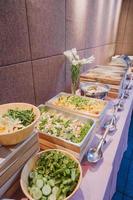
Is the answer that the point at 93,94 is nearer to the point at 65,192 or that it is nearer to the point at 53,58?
the point at 53,58

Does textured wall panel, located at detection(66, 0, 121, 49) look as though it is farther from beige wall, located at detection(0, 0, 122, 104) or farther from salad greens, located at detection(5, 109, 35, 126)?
salad greens, located at detection(5, 109, 35, 126)

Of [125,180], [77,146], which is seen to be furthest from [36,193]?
[125,180]

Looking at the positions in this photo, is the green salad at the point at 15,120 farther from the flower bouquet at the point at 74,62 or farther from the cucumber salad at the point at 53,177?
the flower bouquet at the point at 74,62

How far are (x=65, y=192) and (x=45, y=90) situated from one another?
663 mm

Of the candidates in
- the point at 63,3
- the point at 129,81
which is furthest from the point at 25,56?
the point at 129,81

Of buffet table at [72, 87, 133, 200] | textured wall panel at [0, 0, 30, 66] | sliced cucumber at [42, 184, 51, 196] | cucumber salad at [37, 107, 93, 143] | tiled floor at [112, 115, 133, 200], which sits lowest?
tiled floor at [112, 115, 133, 200]

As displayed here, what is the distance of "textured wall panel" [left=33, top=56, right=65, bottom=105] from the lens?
924 millimetres

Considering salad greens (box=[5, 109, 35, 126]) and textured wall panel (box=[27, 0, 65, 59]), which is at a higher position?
textured wall panel (box=[27, 0, 65, 59])

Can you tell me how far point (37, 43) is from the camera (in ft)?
2.82

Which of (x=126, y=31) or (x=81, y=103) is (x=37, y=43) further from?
(x=126, y=31)

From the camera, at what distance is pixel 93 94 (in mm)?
1102

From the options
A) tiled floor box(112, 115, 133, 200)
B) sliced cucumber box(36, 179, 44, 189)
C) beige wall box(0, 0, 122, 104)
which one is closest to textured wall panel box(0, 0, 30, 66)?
beige wall box(0, 0, 122, 104)

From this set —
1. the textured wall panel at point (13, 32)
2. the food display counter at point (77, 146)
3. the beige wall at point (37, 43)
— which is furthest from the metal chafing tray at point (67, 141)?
the textured wall panel at point (13, 32)

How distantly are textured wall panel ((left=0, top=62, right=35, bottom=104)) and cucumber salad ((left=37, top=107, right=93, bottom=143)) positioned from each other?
0.50 feet
